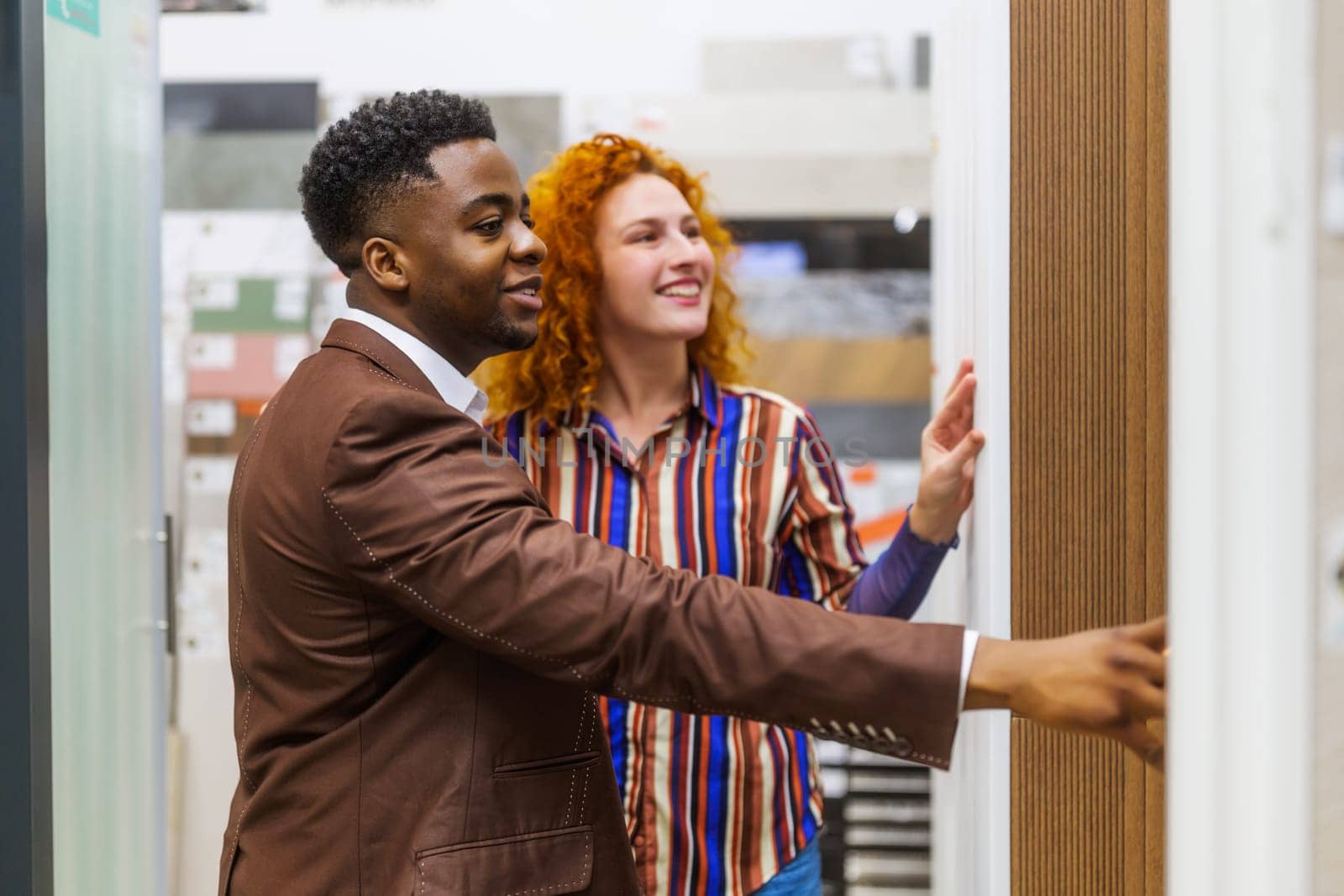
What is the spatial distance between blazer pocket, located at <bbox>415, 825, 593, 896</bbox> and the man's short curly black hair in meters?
0.60

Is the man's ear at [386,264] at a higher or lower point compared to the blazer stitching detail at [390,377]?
higher

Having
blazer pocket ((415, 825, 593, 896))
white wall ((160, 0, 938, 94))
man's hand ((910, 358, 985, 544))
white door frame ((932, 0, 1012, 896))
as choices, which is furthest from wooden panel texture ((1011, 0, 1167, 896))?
white wall ((160, 0, 938, 94))

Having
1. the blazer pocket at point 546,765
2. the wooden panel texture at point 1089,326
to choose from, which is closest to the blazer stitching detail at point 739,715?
the blazer pocket at point 546,765

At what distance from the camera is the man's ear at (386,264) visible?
126 centimetres

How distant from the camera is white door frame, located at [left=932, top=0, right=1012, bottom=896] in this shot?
4.34 ft

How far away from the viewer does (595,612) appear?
1020mm

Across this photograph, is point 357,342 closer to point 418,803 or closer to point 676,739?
point 418,803

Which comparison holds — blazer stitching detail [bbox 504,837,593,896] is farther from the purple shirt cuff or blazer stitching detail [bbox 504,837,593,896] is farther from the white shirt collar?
the purple shirt cuff

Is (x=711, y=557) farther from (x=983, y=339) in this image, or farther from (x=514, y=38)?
(x=514, y=38)

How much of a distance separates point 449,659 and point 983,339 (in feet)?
2.19

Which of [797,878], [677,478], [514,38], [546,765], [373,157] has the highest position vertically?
[514,38]

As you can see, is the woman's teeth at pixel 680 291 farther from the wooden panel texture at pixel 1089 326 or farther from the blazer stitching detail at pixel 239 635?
the blazer stitching detail at pixel 239 635

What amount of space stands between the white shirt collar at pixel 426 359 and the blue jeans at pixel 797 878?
0.88 metres

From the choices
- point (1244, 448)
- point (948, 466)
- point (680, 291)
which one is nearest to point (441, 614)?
point (1244, 448)
